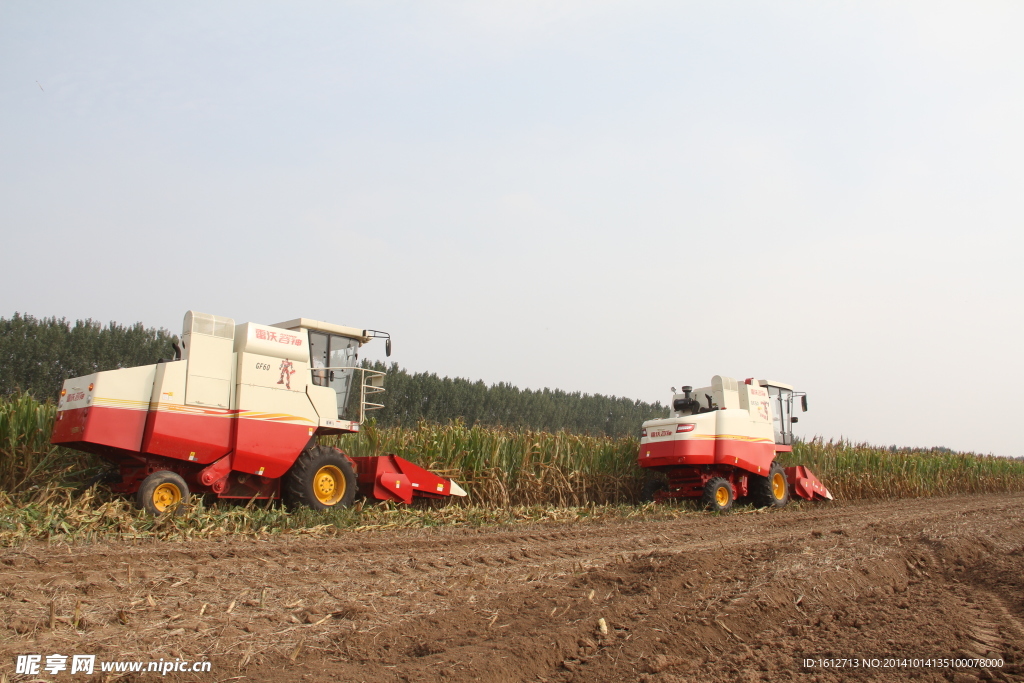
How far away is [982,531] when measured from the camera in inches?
352

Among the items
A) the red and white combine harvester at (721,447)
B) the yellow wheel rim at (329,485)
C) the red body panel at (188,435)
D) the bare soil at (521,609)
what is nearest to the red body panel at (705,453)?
the red and white combine harvester at (721,447)

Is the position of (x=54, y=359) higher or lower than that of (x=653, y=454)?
higher

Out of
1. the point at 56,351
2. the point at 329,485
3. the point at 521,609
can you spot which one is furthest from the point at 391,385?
the point at 521,609

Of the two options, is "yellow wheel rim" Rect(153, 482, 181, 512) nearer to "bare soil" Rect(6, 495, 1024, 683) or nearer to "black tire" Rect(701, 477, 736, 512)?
"bare soil" Rect(6, 495, 1024, 683)

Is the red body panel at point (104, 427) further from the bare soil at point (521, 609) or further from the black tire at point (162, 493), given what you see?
the bare soil at point (521, 609)

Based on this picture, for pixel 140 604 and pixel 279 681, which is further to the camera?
pixel 140 604

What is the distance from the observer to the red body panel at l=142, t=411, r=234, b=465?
340 inches

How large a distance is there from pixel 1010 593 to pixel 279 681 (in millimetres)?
5198

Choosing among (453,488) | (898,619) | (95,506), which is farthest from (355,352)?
(898,619)

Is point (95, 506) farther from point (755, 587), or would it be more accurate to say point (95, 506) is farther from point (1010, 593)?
point (1010, 593)

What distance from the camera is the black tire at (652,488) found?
14305 millimetres

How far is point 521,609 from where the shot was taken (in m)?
5.08

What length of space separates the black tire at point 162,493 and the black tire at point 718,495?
29.0ft

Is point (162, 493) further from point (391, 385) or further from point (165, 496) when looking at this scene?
point (391, 385)
